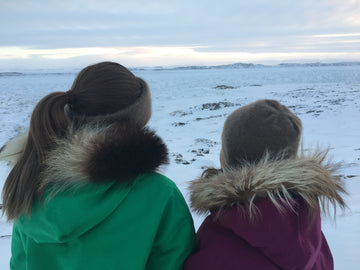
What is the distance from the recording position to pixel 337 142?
8.09 metres

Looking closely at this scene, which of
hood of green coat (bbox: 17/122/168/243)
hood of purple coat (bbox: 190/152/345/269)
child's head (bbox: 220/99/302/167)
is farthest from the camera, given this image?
child's head (bbox: 220/99/302/167)

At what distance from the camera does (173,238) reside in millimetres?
1406

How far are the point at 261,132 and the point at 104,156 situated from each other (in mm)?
691

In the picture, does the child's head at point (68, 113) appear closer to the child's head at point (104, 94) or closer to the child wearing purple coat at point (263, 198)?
the child's head at point (104, 94)

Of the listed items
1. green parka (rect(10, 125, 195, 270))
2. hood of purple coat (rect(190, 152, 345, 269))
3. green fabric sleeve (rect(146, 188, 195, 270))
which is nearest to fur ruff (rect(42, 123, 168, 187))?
green parka (rect(10, 125, 195, 270))

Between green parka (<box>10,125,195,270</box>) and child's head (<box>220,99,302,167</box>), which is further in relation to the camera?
child's head (<box>220,99,302,167</box>)

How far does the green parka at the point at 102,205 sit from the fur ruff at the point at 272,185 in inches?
7.4

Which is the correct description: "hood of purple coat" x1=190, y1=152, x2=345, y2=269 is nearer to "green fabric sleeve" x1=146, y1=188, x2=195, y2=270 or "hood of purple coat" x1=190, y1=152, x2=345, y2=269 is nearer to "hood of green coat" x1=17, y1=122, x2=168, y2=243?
"green fabric sleeve" x1=146, y1=188, x2=195, y2=270

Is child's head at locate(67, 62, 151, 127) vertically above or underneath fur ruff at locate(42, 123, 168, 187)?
above

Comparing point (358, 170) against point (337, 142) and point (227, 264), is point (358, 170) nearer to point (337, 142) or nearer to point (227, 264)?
point (337, 142)

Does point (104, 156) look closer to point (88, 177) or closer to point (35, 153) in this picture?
point (88, 177)

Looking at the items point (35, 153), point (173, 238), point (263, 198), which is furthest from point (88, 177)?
point (263, 198)

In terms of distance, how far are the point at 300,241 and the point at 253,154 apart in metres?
0.41

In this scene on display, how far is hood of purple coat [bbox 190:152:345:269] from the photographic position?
1.32 m
